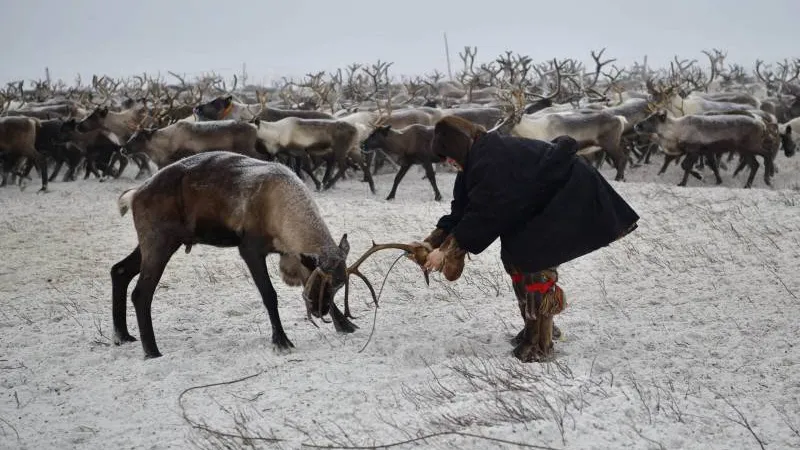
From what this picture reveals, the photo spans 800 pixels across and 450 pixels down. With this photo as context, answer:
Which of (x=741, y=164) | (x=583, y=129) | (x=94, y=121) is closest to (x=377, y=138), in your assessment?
(x=583, y=129)

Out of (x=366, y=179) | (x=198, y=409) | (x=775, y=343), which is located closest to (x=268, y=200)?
(x=198, y=409)

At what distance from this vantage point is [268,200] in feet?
16.0

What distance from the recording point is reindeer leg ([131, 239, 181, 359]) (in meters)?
4.91

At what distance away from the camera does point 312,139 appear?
12.5m

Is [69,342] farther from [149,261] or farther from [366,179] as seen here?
[366,179]

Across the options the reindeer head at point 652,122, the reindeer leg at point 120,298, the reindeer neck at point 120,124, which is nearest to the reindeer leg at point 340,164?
the reindeer neck at point 120,124

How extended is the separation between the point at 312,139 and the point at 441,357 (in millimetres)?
8278

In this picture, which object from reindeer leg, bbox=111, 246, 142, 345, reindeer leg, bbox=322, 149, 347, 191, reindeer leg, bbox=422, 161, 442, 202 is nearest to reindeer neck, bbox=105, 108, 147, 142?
reindeer leg, bbox=322, 149, 347, 191

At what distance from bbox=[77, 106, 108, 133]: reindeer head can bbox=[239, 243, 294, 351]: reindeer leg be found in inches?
384

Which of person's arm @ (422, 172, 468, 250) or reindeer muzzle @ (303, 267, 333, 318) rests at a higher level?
person's arm @ (422, 172, 468, 250)

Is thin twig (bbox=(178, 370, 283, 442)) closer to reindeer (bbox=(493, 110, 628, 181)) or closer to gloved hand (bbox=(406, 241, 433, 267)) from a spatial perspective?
gloved hand (bbox=(406, 241, 433, 267))

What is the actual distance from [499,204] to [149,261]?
2.35 metres

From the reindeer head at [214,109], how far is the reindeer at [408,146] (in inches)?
155

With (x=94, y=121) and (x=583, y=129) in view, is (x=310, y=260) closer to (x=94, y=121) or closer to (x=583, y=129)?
(x=583, y=129)
